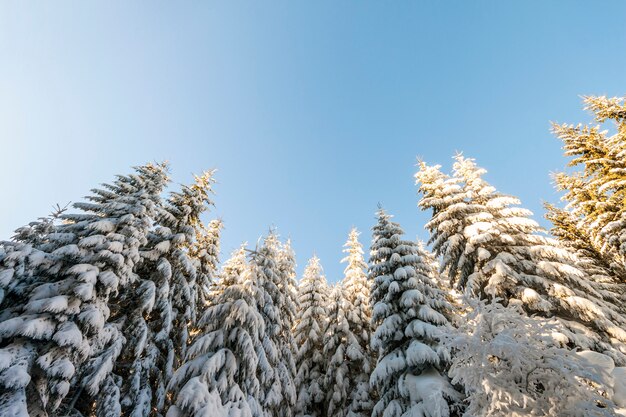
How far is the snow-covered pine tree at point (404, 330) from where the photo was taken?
12523 millimetres

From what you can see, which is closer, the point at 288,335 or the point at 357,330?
the point at 288,335

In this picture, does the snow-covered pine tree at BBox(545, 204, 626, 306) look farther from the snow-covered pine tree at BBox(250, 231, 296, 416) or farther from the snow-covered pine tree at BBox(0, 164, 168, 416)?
the snow-covered pine tree at BBox(0, 164, 168, 416)

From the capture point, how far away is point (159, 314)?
14883mm

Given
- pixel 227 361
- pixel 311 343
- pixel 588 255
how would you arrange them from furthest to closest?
pixel 311 343
pixel 588 255
pixel 227 361

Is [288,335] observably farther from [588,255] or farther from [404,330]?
[588,255]

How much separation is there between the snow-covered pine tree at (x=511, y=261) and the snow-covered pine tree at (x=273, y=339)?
347 inches

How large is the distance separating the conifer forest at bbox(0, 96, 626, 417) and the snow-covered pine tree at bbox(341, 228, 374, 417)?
0.18 m

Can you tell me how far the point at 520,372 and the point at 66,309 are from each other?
1339 cm

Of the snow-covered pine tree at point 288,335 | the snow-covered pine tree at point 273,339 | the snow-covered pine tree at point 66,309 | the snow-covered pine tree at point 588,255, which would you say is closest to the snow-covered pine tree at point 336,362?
the snow-covered pine tree at point 288,335

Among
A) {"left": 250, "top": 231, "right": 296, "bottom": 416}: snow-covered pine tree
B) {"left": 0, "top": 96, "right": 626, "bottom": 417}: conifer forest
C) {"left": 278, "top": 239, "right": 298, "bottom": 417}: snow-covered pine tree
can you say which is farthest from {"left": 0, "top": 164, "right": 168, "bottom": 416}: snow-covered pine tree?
{"left": 278, "top": 239, "right": 298, "bottom": 417}: snow-covered pine tree

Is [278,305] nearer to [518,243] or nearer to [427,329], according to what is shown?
[427,329]

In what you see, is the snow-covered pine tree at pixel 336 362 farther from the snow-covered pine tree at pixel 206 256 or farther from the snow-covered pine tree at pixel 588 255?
the snow-covered pine tree at pixel 588 255

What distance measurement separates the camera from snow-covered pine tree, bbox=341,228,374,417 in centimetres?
1798

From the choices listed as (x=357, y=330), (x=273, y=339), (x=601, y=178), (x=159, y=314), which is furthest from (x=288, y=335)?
(x=601, y=178)
